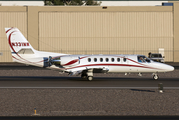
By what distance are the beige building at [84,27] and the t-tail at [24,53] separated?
27.2 m

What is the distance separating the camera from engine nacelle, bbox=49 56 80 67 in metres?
27.6

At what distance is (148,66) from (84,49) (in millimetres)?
28933

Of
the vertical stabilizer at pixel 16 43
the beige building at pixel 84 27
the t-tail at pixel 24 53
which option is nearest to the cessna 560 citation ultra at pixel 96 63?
the t-tail at pixel 24 53

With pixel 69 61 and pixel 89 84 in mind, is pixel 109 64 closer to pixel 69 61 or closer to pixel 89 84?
pixel 69 61

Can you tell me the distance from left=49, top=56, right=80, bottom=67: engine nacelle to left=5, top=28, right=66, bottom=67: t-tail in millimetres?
748

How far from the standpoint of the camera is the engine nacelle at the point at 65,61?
27.6 meters

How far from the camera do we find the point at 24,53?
28328mm

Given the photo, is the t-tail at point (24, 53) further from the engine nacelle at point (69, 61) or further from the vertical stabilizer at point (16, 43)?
the engine nacelle at point (69, 61)

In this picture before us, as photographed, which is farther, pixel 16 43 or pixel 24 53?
pixel 16 43

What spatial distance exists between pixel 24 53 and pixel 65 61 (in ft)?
12.8

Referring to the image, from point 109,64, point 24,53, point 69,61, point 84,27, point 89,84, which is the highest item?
point 84,27

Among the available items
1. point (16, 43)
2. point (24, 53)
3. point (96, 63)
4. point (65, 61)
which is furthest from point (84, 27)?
point (65, 61)

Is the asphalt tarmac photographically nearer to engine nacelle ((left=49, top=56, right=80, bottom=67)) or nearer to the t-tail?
engine nacelle ((left=49, top=56, right=80, bottom=67))

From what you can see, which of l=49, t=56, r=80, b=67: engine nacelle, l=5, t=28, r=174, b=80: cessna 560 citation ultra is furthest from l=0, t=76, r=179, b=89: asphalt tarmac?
l=49, t=56, r=80, b=67: engine nacelle
